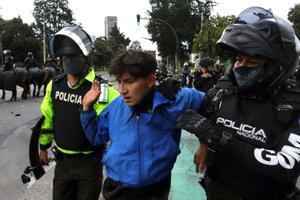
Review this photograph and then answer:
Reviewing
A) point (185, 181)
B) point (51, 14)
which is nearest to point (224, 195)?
point (185, 181)

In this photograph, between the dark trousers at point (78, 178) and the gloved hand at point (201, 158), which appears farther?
the dark trousers at point (78, 178)

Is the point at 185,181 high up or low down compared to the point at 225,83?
down

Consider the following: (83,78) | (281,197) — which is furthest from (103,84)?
(281,197)

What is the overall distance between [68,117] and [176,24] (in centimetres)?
5010

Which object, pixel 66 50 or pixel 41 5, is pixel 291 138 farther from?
pixel 41 5

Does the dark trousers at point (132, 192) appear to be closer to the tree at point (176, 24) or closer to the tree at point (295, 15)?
the tree at point (176, 24)

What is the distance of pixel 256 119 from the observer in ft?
6.92

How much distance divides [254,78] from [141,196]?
0.91m

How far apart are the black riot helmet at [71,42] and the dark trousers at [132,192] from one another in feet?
4.11

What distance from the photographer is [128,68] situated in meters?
2.39

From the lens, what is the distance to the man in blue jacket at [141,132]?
236 centimetres

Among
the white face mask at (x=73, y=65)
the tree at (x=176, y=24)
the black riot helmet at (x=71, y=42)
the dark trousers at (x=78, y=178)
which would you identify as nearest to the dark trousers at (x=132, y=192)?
the dark trousers at (x=78, y=178)

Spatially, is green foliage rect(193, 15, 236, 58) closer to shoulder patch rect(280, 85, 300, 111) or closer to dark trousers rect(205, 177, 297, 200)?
dark trousers rect(205, 177, 297, 200)

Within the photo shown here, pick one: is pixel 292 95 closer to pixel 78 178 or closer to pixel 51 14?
pixel 78 178
